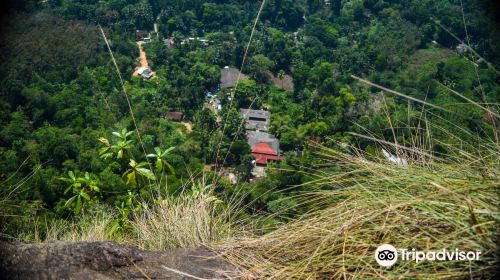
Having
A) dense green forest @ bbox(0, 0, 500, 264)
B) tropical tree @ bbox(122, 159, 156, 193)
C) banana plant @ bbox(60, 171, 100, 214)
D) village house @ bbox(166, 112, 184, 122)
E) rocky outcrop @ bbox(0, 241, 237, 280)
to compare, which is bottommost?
village house @ bbox(166, 112, 184, 122)

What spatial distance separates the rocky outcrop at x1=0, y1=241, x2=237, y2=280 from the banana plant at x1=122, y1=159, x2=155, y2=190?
0.67 metres

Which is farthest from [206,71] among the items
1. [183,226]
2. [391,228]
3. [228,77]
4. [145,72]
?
[391,228]

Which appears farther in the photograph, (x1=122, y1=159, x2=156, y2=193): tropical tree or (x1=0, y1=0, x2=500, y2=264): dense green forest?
(x1=0, y1=0, x2=500, y2=264): dense green forest

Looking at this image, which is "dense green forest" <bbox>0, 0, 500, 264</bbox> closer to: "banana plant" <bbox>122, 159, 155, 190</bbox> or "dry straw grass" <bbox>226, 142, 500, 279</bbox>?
"banana plant" <bbox>122, 159, 155, 190</bbox>

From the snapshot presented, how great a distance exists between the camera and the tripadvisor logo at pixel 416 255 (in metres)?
0.90

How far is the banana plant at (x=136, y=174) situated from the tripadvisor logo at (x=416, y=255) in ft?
3.67

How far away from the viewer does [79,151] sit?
11.8 m

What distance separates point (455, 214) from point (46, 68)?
18.8 metres

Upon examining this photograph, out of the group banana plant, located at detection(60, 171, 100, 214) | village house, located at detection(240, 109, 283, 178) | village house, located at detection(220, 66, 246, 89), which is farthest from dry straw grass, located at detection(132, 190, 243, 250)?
village house, located at detection(220, 66, 246, 89)

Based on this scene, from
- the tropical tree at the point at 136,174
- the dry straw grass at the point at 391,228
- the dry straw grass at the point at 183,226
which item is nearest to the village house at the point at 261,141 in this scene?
the tropical tree at the point at 136,174

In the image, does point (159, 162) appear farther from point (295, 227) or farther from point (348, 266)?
point (348, 266)

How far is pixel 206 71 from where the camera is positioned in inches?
779

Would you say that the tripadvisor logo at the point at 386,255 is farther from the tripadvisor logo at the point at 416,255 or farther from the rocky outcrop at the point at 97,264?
the rocky outcrop at the point at 97,264

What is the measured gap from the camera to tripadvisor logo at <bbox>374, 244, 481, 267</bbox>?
2.94ft
